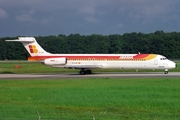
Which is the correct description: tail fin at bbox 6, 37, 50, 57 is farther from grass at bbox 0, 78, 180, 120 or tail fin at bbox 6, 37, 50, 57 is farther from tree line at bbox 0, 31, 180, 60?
tree line at bbox 0, 31, 180, 60

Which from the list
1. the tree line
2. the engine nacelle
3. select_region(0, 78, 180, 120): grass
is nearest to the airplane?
the engine nacelle

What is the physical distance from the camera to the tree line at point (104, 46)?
100 metres

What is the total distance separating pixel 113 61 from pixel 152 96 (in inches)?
815

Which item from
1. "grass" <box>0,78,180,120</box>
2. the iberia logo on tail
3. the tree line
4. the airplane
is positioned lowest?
"grass" <box>0,78,180,120</box>

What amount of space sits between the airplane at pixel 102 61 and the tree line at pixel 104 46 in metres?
62.8

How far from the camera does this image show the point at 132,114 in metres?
12.2

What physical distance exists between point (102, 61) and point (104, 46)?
241 feet

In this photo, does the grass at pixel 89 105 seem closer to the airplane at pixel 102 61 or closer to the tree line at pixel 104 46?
the airplane at pixel 102 61

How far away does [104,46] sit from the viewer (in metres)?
110

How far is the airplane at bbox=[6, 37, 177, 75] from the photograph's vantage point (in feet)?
120

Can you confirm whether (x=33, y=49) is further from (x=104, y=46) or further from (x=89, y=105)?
(x=104, y=46)

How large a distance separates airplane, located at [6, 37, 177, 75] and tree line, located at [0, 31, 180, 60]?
206ft

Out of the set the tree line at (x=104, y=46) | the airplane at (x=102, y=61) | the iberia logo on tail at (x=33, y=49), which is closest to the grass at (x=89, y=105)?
the airplane at (x=102, y=61)

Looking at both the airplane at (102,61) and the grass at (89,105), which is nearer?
the grass at (89,105)
